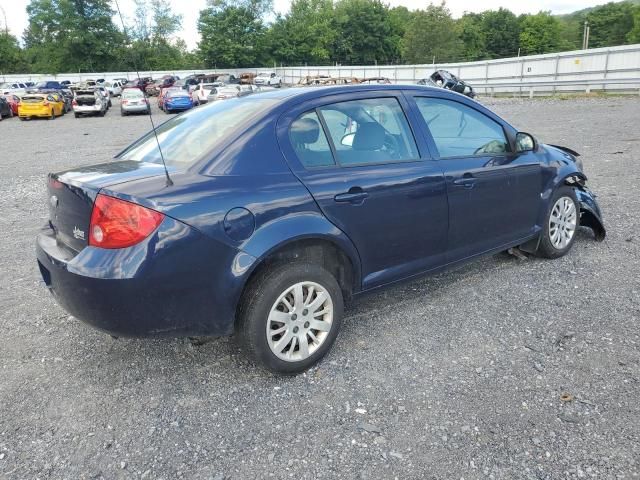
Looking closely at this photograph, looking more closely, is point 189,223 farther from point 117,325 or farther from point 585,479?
point 585,479

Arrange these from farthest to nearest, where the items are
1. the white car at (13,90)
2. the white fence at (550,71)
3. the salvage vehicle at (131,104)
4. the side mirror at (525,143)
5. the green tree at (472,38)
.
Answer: the green tree at (472,38) < the white car at (13,90) < the salvage vehicle at (131,104) < the white fence at (550,71) < the side mirror at (525,143)

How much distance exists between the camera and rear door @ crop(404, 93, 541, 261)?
12.7 ft

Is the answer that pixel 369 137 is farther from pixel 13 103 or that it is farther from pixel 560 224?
pixel 13 103

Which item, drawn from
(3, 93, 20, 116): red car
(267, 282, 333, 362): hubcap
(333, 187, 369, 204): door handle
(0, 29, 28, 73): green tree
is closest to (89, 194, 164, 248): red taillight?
(267, 282, 333, 362): hubcap

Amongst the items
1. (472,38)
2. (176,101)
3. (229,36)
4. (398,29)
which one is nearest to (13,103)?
(176,101)

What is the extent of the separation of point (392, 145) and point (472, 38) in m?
94.3

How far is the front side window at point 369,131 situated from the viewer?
11.1 ft

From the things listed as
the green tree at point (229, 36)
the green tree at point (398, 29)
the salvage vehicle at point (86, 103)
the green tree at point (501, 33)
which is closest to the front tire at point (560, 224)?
the salvage vehicle at point (86, 103)

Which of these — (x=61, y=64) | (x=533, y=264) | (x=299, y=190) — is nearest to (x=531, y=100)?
(x=533, y=264)

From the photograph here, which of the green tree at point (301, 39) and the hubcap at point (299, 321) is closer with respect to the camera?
the hubcap at point (299, 321)

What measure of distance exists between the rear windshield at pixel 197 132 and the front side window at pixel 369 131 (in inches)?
17.0

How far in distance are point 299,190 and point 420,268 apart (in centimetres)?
120

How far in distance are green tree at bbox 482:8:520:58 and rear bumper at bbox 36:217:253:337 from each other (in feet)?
317

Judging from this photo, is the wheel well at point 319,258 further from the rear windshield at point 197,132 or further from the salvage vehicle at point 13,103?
the salvage vehicle at point 13,103
